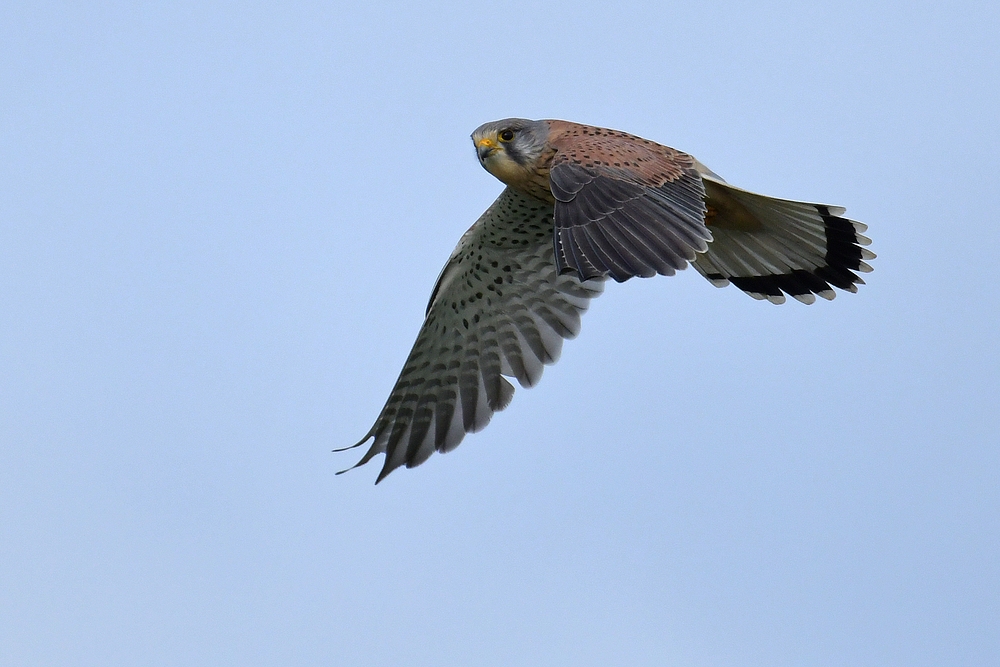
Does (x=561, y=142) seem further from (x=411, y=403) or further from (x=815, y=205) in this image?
(x=411, y=403)

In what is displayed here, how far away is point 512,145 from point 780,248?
1.62 m

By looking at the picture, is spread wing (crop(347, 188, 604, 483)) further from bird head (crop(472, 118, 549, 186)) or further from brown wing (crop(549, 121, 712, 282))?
brown wing (crop(549, 121, 712, 282))

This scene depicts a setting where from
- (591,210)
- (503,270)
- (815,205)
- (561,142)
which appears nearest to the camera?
(591,210)

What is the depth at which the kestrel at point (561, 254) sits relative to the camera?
5941 mm

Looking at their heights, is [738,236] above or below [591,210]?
above

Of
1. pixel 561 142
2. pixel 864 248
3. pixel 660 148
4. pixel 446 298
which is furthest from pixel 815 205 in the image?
pixel 446 298

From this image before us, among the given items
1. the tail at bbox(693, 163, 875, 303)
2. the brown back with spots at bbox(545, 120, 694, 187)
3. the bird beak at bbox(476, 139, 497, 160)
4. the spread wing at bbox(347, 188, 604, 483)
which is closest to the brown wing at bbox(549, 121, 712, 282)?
the brown back with spots at bbox(545, 120, 694, 187)

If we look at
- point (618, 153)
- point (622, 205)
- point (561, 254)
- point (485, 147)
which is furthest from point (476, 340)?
point (561, 254)

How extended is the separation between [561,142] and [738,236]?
4.07 feet

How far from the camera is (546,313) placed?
796 centimetres

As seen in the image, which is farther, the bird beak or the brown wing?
the bird beak

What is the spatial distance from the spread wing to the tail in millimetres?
807

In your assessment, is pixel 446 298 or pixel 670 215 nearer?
pixel 670 215

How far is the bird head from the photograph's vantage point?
6715 mm
